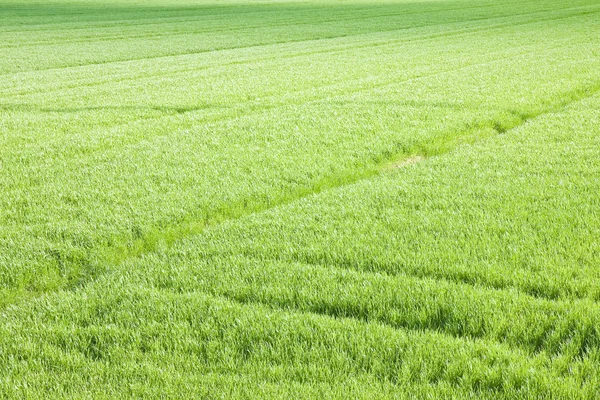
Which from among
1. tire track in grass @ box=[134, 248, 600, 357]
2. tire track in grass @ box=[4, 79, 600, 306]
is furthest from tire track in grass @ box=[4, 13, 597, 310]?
tire track in grass @ box=[134, 248, 600, 357]

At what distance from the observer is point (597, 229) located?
21.8 ft

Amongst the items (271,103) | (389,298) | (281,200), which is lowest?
(281,200)

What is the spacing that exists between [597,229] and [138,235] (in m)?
5.23

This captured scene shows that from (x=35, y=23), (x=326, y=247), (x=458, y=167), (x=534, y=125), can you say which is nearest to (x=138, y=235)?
(x=326, y=247)

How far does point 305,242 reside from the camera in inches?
270

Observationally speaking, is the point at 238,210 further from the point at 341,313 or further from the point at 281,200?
the point at 341,313

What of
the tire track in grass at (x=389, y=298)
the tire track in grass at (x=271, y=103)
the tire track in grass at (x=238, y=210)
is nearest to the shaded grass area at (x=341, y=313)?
the tire track in grass at (x=389, y=298)

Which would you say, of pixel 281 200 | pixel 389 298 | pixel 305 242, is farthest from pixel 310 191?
pixel 389 298

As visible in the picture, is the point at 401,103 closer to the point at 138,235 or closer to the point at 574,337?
the point at 138,235

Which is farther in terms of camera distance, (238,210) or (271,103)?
(271,103)

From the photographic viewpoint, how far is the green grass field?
4500 millimetres

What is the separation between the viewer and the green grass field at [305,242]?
4500 millimetres

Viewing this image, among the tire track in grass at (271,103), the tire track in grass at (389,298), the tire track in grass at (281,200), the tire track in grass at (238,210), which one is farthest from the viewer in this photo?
the tire track in grass at (271,103)

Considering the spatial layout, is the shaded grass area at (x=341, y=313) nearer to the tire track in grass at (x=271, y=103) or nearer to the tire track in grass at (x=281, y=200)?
the tire track in grass at (x=281, y=200)
